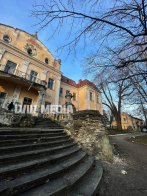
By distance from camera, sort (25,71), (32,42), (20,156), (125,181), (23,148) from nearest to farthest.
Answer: (20,156), (125,181), (23,148), (25,71), (32,42)

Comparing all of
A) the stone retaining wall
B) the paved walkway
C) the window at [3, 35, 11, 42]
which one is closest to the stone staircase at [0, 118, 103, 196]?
the paved walkway

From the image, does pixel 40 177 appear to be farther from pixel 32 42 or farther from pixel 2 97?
pixel 32 42

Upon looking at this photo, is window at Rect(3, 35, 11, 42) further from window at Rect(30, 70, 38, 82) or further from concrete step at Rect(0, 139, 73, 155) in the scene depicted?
concrete step at Rect(0, 139, 73, 155)

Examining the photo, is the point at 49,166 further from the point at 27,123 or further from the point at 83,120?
the point at 27,123

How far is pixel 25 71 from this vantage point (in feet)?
42.7

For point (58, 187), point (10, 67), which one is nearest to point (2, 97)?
point (10, 67)

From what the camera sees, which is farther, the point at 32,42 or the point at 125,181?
the point at 32,42

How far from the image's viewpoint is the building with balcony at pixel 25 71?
11.1 m

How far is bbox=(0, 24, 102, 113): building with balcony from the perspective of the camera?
11.1m

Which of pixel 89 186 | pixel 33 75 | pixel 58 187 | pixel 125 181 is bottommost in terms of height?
pixel 125 181

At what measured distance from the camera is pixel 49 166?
2340 millimetres

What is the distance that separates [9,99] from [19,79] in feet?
10.4

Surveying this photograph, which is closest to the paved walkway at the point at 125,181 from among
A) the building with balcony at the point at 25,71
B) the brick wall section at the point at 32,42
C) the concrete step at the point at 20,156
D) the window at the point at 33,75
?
the concrete step at the point at 20,156

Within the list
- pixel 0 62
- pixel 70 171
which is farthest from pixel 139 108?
pixel 0 62
